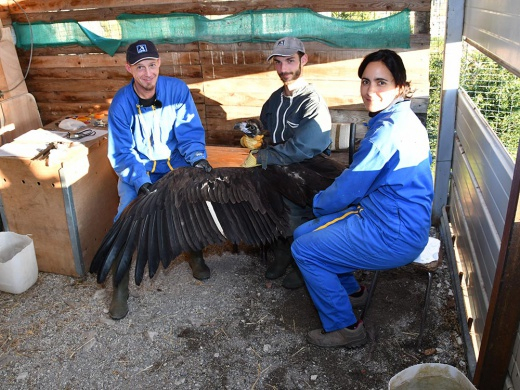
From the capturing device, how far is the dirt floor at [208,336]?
2891 millimetres

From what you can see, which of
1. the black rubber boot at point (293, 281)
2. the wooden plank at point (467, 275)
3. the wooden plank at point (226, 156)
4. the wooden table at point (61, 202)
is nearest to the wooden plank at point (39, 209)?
the wooden table at point (61, 202)

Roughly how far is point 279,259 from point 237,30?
2421 millimetres

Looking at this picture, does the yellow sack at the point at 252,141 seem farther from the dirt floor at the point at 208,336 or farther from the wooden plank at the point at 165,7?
the wooden plank at the point at 165,7

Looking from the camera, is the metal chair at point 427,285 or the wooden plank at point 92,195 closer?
the metal chair at point 427,285

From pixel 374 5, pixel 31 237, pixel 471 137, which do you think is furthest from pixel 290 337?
pixel 374 5

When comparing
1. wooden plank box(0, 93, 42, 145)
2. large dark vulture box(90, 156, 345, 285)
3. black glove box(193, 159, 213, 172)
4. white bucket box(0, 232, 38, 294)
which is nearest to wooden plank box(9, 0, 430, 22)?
wooden plank box(0, 93, 42, 145)

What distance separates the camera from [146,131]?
144 inches

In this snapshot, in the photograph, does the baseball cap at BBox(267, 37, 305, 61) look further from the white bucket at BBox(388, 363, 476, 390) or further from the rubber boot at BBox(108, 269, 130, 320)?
the white bucket at BBox(388, 363, 476, 390)

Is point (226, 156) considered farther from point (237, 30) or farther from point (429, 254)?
point (429, 254)

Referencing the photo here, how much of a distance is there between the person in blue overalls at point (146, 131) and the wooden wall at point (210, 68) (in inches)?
59.3

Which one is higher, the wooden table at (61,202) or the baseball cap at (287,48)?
the baseball cap at (287,48)

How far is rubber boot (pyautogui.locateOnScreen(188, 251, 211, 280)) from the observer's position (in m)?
3.87

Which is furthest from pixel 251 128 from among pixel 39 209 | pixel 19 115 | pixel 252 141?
pixel 19 115

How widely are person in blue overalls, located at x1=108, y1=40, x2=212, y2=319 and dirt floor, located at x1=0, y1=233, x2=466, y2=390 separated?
0.82ft
